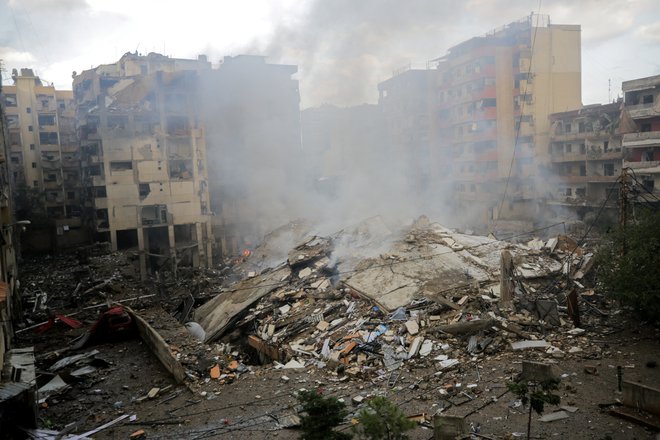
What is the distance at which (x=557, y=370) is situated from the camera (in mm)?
10555

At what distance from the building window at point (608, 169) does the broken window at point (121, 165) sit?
93.5 ft

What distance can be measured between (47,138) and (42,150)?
1.15 meters

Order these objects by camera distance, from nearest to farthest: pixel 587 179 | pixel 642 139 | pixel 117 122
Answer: pixel 642 139, pixel 117 122, pixel 587 179

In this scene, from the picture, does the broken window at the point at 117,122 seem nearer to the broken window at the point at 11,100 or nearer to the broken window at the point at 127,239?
the broken window at the point at 127,239

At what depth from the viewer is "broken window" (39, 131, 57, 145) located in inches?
1708

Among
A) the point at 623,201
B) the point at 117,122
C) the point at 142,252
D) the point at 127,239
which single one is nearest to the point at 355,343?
the point at 623,201

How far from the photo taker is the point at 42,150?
43.2m

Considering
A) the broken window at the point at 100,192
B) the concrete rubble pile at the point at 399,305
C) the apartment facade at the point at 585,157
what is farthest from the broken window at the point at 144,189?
the apartment facade at the point at 585,157

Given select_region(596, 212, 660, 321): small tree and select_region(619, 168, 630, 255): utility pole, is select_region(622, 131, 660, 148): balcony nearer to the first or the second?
select_region(619, 168, 630, 255): utility pole

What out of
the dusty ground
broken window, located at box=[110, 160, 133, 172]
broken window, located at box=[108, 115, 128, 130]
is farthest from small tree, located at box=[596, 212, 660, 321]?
broken window, located at box=[108, 115, 128, 130]

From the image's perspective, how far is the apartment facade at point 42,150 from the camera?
41906 millimetres

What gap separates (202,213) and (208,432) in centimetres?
2403

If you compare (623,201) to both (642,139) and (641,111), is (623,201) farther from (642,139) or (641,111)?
(641,111)

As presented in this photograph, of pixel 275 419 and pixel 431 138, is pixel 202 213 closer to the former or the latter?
pixel 431 138
